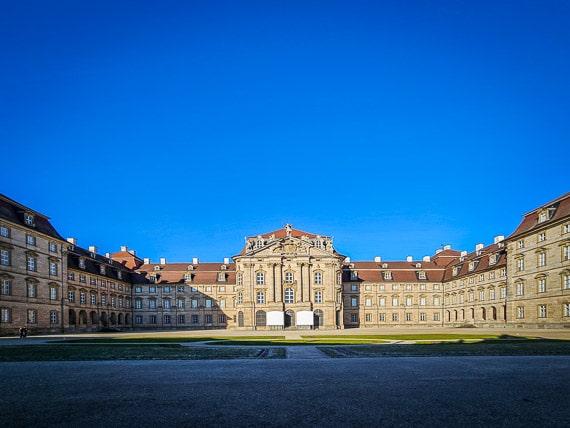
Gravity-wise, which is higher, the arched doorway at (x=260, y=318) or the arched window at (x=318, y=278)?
the arched window at (x=318, y=278)

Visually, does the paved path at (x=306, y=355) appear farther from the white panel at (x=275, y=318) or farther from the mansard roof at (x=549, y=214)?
the white panel at (x=275, y=318)

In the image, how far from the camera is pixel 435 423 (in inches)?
314

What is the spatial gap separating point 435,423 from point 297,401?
2787mm

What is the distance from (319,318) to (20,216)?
44.1 meters

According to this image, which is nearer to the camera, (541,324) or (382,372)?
(382,372)

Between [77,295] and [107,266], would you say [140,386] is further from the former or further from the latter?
[107,266]

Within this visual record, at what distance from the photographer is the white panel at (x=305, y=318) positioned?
71.0 meters

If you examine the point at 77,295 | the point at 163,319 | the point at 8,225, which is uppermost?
the point at 8,225

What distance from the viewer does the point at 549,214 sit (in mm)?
57875

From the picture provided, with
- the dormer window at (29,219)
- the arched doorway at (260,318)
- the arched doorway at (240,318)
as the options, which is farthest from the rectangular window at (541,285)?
the dormer window at (29,219)

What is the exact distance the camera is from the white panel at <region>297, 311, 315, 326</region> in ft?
233

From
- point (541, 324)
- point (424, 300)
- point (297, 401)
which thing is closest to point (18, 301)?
point (297, 401)

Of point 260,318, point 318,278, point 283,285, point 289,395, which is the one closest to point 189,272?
point 260,318

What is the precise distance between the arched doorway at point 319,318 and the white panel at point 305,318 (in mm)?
6527
